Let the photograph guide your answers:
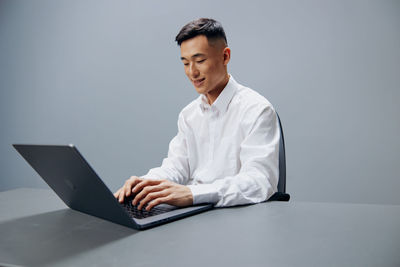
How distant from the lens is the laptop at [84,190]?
708 mm

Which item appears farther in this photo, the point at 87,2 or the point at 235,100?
the point at 87,2

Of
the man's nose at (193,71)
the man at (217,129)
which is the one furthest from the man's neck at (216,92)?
the man's nose at (193,71)

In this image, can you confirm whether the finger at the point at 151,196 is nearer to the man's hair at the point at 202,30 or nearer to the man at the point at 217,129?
the man at the point at 217,129

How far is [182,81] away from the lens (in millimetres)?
2666

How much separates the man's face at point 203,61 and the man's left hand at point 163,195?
0.65 m

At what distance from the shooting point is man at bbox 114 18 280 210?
126cm

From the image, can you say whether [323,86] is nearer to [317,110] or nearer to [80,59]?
[317,110]

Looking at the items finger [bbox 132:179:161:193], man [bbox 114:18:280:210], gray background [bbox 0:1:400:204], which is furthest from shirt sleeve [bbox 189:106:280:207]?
gray background [bbox 0:1:400:204]

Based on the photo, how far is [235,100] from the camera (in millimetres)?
1548

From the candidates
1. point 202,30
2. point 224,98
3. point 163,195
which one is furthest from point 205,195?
point 202,30

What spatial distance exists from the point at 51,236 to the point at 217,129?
0.95m

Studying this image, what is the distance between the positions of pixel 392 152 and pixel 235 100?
117cm

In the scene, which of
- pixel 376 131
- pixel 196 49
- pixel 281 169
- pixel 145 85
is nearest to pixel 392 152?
pixel 376 131

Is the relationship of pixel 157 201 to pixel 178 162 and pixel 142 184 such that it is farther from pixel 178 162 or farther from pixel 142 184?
pixel 178 162
